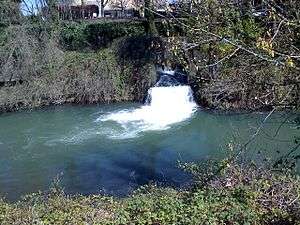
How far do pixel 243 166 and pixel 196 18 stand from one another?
3459 millimetres

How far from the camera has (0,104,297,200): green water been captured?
11.7m

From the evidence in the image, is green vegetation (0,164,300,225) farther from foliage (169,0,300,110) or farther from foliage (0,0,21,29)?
foliage (0,0,21,29)

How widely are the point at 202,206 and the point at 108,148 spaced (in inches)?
316

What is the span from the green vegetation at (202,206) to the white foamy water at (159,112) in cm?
810

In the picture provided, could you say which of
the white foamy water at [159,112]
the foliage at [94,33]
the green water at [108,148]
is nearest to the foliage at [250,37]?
the green water at [108,148]

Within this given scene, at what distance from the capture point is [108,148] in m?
14.3

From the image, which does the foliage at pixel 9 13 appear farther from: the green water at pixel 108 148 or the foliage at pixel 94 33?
the green water at pixel 108 148

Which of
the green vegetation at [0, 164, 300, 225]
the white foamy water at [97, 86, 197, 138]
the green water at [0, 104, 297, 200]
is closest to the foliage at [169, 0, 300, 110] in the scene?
the green vegetation at [0, 164, 300, 225]

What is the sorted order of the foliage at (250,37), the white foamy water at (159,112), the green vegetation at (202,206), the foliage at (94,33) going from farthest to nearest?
the foliage at (94,33)
the white foamy water at (159,112)
the green vegetation at (202,206)
the foliage at (250,37)

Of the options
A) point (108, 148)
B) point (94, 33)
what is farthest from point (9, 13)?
point (108, 148)

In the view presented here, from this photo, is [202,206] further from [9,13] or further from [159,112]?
[9,13]

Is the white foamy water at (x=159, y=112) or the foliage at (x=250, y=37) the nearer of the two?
the foliage at (x=250, y=37)

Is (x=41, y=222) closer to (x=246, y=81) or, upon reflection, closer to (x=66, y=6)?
(x=246, y=81)

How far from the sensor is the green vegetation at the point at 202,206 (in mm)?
6297
